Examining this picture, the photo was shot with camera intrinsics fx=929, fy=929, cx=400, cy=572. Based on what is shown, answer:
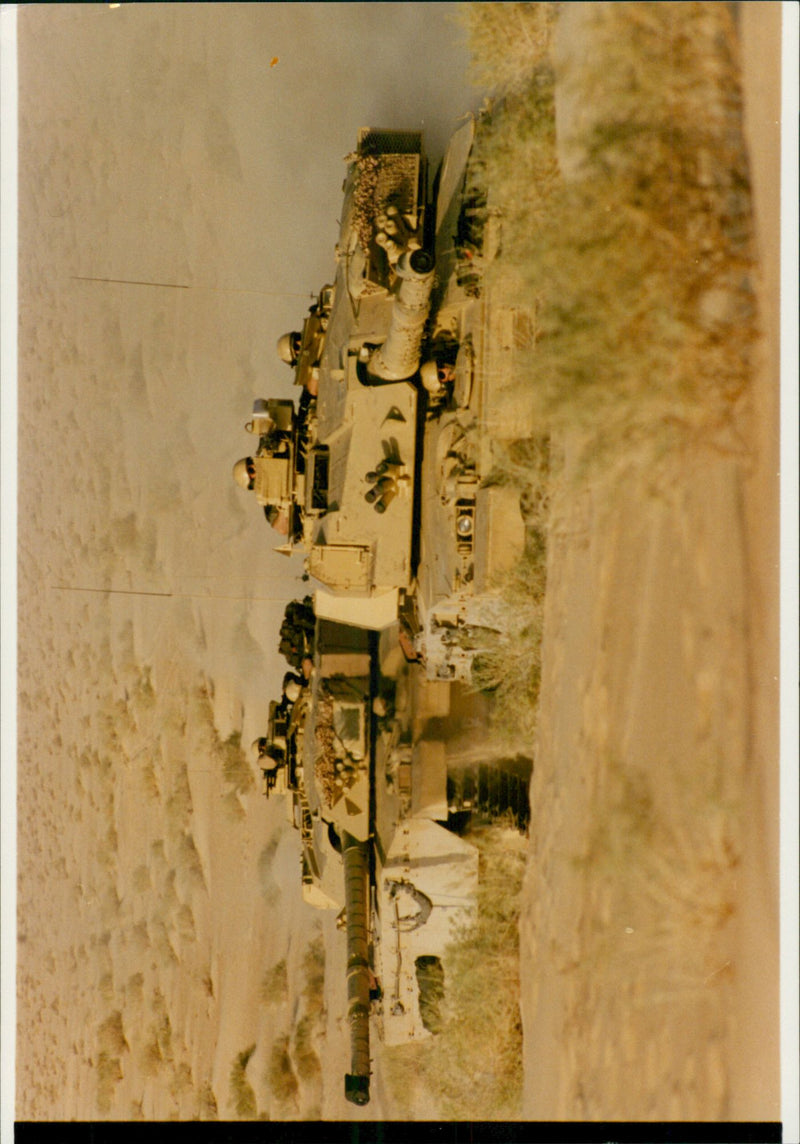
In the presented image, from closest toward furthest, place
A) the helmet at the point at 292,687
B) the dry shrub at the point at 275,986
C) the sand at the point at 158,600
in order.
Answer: the sand at the point at 158,600, the helmet at the point at 292,687, the dry shrub at the point at 275,986

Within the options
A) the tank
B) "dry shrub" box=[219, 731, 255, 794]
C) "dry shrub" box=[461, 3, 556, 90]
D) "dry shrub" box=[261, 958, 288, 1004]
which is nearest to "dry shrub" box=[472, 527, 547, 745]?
the tank

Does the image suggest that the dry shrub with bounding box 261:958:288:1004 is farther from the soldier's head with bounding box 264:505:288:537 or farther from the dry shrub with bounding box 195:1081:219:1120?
the soldier's head with bounding box 264:505:288:537

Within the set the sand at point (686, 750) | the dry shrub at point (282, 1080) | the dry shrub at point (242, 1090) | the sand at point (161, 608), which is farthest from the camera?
the dry shrub at point (282, 1080)

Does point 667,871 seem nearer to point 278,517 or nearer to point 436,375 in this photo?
point 436,375

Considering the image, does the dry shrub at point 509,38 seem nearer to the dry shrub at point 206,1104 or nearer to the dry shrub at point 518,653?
the dry shrub at point 518,653

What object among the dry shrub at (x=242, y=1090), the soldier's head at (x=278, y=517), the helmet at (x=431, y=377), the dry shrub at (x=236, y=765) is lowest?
the dry shrub at (x=242, y=1090)

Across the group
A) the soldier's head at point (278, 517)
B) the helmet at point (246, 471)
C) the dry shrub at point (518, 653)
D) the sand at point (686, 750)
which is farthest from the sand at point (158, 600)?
the helmet at point (246, 471)

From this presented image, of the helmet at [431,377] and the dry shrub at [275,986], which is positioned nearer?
the helmet at [431,377]
